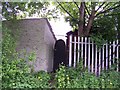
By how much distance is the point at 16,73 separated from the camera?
4715 mm

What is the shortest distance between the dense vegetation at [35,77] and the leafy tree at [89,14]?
2.47 metres

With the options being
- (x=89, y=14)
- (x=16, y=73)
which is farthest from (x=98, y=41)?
(x=16, y=73)

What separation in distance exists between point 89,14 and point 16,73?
400cm

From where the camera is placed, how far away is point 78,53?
6797 mm

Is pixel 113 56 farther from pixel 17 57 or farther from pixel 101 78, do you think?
pixel 17 57

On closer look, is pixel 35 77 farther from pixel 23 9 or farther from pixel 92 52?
pixel 92 52

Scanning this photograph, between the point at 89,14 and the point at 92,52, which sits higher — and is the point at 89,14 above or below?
above

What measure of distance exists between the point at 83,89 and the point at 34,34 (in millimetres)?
3051

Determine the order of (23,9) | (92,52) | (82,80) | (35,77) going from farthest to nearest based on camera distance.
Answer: (92,52), (23,9), (82,80), (35,77)

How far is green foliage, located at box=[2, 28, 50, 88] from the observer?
15.2ft

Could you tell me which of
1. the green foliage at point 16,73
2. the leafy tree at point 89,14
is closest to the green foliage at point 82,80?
the green foliage at point 16,73

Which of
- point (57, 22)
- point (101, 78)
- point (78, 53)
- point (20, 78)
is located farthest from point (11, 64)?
A: point (57, 22)

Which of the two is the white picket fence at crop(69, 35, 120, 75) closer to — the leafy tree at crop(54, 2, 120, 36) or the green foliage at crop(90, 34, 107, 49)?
the green foliage at crop(90, 34, 107, 49)

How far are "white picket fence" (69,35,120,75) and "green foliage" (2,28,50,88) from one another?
204cm
